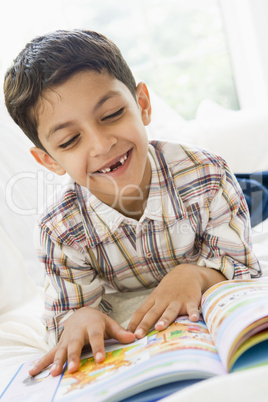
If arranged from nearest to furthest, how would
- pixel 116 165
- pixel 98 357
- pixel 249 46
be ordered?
1. pixel 98 357
2. pixel 116 165
3. pixel 249 46

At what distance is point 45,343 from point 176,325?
0.98 ft

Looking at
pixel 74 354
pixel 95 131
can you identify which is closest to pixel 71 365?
pixel 74 354

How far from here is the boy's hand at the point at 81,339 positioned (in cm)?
61

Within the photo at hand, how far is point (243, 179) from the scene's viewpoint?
50.7 inches

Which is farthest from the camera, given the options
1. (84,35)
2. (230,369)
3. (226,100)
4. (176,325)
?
(226,100)

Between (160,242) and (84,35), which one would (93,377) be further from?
(84,35)

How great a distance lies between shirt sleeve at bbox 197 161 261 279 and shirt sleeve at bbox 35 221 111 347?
0.21 metres

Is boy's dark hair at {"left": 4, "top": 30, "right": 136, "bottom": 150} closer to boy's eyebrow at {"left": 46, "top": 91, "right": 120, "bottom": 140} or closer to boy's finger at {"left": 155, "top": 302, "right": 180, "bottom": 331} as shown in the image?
boy's eyebrow at {"left": 46, "top": 91, "right": 120, "bottom": 140}

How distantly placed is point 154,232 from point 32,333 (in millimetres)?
301

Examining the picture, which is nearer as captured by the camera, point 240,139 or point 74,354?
point 74,354

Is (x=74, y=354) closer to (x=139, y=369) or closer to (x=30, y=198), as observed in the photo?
(x=139, y=369)

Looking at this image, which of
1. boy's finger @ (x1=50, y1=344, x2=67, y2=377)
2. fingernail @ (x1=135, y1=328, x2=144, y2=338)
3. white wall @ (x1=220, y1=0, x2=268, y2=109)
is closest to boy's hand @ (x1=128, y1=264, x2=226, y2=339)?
fingernail @ (x1=135, y1=328, x2=144, y2=338)

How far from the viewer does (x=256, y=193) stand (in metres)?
1.22

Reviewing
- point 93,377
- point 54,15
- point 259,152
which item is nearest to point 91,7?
point 54,15
